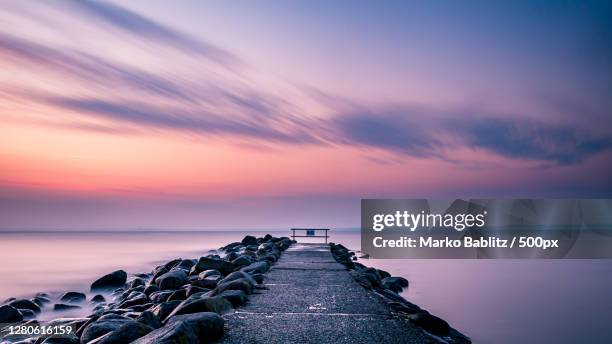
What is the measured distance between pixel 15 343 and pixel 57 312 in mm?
5065

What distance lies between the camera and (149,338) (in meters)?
4.34

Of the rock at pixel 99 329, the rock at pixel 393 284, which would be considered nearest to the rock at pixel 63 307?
the rock at pixel 99 329

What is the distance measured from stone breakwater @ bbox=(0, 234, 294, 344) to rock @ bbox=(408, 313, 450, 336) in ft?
7.50

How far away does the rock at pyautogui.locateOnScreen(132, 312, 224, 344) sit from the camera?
4143mm

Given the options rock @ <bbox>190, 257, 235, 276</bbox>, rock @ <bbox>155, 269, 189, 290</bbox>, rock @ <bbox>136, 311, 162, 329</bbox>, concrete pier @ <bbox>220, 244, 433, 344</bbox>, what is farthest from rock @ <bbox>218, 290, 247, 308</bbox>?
rock @ <bbox>190, 257, 235, 276</bbox>

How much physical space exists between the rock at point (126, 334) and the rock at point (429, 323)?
3.11 meters

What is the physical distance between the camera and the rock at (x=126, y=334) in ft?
15.3

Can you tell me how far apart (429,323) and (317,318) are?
143cm

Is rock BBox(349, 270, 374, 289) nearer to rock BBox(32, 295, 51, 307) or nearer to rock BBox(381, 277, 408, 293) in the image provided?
rock BBox(381, 277, 408, 293)

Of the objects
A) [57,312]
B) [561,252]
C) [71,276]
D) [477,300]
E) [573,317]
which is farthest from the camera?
[561,252]

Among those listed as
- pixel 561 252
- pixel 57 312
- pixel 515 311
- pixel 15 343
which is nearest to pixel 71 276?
pixel 57 312

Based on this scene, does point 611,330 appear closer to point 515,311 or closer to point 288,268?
point 515,311

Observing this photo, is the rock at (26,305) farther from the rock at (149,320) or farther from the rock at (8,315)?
the rock at (149,320)

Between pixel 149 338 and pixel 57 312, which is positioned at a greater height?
pixel 149 338
